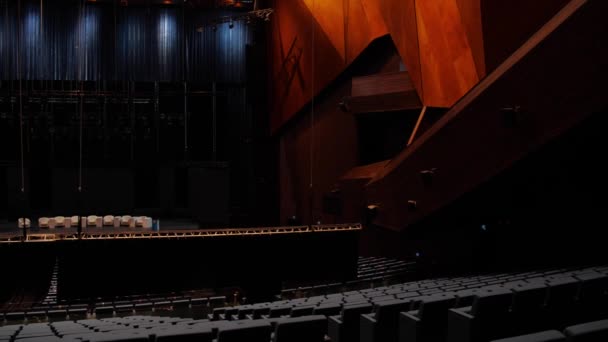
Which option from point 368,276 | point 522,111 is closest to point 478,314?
point 522,111

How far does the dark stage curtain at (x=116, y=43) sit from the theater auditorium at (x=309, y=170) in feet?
0.27

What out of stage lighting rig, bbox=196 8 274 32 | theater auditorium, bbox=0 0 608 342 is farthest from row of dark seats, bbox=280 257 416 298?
stage lighting rig, bbox=196 8 274 32

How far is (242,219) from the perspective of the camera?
2219 cm

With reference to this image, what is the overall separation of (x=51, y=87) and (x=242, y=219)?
8.89m

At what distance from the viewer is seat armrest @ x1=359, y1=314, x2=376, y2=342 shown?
4660mm

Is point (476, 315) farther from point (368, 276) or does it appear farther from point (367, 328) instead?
point (368, 276)

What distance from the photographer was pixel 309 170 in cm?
1970

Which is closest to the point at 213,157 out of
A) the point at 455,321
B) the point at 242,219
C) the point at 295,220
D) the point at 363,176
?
the point at 242,219

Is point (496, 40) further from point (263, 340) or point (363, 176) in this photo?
point (263, 340)

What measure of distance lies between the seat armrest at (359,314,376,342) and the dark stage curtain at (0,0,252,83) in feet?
61.4

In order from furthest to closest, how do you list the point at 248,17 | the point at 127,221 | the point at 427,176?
the point at 248,17 < the point at 127,221 < the point at 427,176

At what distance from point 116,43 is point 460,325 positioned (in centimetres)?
2170

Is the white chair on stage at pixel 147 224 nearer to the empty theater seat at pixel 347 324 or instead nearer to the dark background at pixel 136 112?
the dark background at pixel 136 112

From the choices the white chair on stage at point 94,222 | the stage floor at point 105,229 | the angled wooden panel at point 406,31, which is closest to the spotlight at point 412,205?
the angled wooden panel at point 406,31
